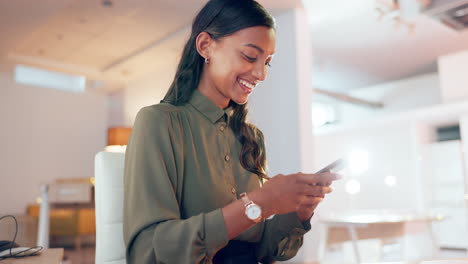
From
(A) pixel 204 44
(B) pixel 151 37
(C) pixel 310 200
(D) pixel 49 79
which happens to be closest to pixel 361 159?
(B) pixel 151 37

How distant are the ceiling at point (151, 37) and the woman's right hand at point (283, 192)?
475cm

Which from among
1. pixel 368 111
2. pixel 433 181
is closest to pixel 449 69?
pixel 433 181

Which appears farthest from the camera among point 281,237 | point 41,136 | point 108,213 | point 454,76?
point 41,136

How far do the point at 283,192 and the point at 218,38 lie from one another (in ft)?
1.44

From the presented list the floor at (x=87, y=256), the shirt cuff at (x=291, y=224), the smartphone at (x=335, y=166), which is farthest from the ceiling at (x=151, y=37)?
the smartphone at (x=335, y=166)

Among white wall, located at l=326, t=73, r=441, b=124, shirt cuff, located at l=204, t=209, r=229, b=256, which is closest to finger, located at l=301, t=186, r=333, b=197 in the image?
shirt cuff, located at l=204, t=209, r=229, b=256

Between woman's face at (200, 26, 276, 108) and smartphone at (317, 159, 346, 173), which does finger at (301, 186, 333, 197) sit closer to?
smartphone at (317, 159, 346, 173)

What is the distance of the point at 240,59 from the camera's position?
0.99m

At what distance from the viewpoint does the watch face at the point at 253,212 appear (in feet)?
2.43

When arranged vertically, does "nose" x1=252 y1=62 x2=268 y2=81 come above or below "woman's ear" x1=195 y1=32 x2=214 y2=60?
below

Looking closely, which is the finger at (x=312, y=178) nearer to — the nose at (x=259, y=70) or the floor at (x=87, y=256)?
the nose at (x=259, y=70)

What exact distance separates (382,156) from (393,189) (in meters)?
0.79

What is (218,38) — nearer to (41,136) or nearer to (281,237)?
(281,237)

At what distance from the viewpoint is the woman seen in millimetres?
748
